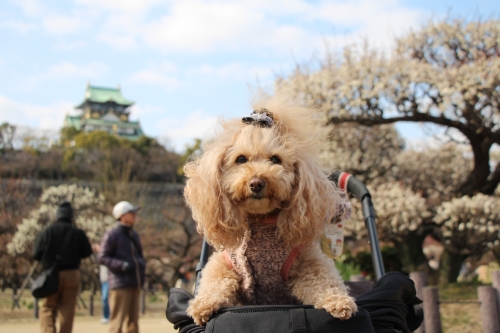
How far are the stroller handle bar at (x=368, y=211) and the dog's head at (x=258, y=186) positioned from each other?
1.01 metres

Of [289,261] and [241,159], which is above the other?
[241,159]

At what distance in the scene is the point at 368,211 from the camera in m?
3.36

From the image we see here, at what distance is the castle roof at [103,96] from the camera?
209 feet

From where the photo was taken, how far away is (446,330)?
767cm

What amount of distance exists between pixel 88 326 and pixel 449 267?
730cm

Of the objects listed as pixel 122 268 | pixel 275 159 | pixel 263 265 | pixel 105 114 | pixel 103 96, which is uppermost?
pixel 103 96

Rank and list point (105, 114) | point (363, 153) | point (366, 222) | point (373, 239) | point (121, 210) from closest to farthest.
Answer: point (373, 239) → point (366, 222) → point (121, 210) → point (363, 153) → point (105, 114)

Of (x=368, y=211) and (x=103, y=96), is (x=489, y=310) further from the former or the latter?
(x=103, y=96)

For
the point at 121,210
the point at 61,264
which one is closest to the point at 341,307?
the point at 121,210

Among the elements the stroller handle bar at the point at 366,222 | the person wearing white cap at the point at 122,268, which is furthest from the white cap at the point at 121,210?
the stroller handle bar at the point at 366,222

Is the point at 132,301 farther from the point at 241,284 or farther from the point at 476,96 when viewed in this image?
the point at 476,96

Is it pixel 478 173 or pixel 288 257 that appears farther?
pixel 478 173

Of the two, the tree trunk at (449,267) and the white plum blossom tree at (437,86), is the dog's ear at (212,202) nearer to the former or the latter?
the white plum blossom tree at (437,86)

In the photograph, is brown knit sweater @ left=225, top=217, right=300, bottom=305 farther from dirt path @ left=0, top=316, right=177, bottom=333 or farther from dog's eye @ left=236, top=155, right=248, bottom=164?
dirt path @ left=0, top=316, right=177, bottom=333
